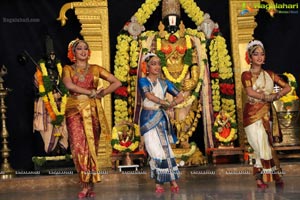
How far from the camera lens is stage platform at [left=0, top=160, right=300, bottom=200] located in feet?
18.6

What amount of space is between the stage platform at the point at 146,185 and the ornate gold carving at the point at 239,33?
160cm

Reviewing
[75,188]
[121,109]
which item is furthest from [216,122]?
[75,188]

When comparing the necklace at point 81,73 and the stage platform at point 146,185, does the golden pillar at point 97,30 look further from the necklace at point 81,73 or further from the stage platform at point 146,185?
the necklace at point 81,73

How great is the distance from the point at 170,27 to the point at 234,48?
1144mm

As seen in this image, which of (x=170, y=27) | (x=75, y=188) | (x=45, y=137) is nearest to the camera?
(x=75, y=188)

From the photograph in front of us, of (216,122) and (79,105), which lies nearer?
(79,105)

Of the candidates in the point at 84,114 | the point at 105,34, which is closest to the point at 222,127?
the point at 105,34

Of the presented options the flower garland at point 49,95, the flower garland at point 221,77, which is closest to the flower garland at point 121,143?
the flower garland at point 49,95

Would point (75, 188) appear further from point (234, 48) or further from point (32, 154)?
point (234, 48)

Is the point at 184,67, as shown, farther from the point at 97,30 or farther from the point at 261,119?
the point at 261,119

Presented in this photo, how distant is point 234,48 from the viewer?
29.7 feet

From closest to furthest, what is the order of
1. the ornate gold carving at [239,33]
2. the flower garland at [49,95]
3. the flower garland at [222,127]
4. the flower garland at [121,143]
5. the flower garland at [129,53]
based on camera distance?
1. the flower garland at [49,95]
2. the flower garland at [121,143]
3. the flower garland at [222,127]
4. the flower garland at [129,53]
5. the ornate gold carving at [239,33]

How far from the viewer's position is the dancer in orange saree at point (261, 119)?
5953 millimetres

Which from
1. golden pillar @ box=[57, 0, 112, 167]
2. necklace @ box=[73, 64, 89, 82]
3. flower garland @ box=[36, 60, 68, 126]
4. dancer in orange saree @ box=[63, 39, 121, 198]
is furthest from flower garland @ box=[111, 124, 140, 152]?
necklace @ box=[73, 64, 89, 82]
